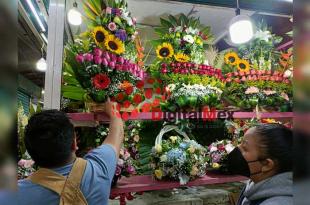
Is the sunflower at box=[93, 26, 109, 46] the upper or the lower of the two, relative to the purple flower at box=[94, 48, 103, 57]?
upper

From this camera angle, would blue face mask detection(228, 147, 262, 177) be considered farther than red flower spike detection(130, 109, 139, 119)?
No

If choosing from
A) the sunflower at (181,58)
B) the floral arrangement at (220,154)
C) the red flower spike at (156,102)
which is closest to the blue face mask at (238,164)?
the floral arrangement at (220,154)

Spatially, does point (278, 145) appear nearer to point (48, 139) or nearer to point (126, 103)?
point (126, 103)

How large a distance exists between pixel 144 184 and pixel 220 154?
0.60m

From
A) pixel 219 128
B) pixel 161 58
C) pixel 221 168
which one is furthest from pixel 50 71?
pixel 219 128

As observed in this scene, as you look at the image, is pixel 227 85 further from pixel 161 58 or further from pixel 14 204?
pixel 14 204

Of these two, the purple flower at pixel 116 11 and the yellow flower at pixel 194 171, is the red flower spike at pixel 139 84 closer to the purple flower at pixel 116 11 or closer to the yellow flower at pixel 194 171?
the purple flower at pixel 116 11

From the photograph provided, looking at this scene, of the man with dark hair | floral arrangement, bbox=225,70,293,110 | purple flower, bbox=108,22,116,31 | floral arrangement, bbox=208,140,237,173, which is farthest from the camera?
floral arrangement, bbox=225,70,293,110

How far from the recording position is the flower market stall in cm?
159

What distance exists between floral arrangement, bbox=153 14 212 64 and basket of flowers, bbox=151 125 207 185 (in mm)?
585

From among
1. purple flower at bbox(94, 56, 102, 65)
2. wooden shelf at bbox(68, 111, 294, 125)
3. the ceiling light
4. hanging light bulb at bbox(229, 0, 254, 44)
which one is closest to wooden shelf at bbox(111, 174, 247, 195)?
wooden shelf at bbox(68, 111, 294, 125)

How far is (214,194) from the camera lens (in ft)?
7.35

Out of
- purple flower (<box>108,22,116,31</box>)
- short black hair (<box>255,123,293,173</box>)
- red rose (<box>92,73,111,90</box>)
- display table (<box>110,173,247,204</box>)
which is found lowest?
display table (<box>110,173,247,204</box>)

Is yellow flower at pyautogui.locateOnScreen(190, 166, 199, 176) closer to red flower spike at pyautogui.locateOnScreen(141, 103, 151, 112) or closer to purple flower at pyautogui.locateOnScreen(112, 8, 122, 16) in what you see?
red flower spike at pyautogui.locateOnScreen(141, 103, 151, 112)
